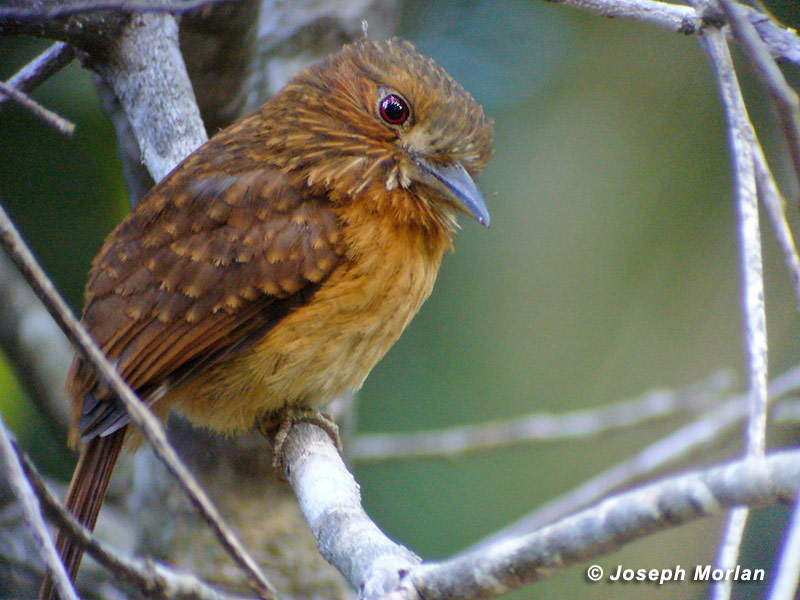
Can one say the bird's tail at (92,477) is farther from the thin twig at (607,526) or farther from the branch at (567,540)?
the thin twig at (607,526)

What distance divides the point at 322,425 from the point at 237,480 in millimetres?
793

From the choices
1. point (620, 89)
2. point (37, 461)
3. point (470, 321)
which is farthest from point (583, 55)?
point (37, 461)

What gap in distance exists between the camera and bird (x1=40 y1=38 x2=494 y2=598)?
1.93 meters

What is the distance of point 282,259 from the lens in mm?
1942

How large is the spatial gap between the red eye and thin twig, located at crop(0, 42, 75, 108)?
0.88 m

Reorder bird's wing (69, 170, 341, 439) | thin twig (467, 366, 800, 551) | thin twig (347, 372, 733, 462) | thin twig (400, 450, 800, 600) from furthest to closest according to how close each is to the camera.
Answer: thin twig (347, 372, 733, 462) → thin twig (467, 366, 800, 551) → bird's wing (69, 170, 341, 439) → thin twig (400, 450, 800, 600)

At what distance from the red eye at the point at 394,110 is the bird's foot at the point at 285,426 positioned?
0.80 metres

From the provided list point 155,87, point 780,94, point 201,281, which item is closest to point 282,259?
point 201,281

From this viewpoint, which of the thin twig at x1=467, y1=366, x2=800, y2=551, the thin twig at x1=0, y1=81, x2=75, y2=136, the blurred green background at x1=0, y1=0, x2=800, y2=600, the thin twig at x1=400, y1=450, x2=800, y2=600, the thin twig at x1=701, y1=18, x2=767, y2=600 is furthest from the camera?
the blurred green background at x1=0, y1=0, x2=800, y2=600

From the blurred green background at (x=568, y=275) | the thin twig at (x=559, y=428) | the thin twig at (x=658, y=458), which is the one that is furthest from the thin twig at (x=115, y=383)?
the blurred green background at (x=568, y=275)

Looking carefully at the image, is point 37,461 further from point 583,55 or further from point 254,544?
point 583,55

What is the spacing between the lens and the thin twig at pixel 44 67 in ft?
6.93

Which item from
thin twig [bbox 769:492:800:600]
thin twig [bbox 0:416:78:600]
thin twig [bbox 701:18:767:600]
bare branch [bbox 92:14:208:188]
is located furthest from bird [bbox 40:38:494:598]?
thin twig [bbox 769:492:800:600]

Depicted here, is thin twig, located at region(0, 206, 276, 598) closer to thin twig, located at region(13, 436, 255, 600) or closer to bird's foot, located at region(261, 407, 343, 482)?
thin twig, located at region(13, 436, 255, 600)
